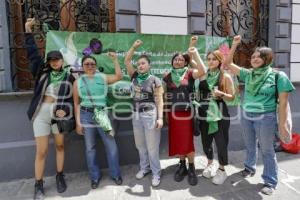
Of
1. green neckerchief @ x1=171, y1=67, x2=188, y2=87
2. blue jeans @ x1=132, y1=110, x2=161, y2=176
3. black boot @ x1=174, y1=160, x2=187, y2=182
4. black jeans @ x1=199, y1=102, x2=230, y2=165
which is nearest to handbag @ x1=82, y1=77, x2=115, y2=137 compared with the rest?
blue jeans @ x1=132, y1=110, x2=161, y2=176

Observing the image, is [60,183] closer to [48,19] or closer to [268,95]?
[48,19]

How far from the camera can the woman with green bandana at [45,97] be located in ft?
12.1

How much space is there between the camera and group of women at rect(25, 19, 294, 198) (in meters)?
3.68

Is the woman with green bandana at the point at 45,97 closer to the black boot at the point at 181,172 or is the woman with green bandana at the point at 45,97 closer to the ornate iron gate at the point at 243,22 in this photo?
the black boot at the point at 181,172

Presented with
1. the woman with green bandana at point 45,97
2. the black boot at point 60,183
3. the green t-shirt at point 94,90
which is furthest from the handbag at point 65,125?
the black boot at point 60,183

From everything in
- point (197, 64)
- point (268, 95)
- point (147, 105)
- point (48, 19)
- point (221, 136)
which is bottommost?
point (221, 136)

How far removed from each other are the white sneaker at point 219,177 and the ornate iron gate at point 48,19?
290 centimetres

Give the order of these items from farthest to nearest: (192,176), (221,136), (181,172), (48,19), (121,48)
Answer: (48,19)
(121,48)
(181,172)
(192,176)
(221,136)

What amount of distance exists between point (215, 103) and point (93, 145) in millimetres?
1773

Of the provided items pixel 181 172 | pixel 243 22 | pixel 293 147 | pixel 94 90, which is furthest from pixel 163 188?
pixel 243 22

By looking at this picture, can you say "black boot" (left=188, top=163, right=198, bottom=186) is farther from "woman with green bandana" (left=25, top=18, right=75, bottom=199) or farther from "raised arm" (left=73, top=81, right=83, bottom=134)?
"woman with green bandana" (left=25, top=18, right=75, bottom=199)

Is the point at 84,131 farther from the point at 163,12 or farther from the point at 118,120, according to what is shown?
the point at 163,12

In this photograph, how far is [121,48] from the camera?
4.46m

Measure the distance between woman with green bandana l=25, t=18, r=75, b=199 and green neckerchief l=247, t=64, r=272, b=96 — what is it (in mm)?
2360
